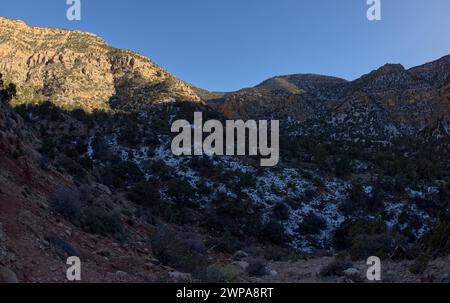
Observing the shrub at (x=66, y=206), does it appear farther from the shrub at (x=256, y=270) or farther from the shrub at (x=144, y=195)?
the shrub at (x=144, y=195)

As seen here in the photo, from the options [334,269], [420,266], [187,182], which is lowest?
[334,269]

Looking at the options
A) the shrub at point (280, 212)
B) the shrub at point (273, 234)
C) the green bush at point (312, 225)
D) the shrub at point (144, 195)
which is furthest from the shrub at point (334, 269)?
the shrub at point (280, 212)

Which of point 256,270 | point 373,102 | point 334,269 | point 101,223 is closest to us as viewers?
point 334,269

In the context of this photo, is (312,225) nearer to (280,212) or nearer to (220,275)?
(280,212)

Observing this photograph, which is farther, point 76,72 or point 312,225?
point 76,72

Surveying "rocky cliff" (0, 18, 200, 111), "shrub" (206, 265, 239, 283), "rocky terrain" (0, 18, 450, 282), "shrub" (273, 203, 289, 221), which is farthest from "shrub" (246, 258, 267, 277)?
"rocky cliff" (0, 18, 200, 111)

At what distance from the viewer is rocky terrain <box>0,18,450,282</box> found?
34.7 feet

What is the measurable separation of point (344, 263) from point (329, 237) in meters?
13.7

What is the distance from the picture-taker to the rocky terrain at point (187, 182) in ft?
34.7

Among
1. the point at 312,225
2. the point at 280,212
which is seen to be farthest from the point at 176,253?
the point at 280,212

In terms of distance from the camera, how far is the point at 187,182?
29.1m

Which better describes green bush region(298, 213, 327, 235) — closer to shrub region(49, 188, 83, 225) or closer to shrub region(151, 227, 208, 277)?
shrub region(151, 227, 208, 277)
